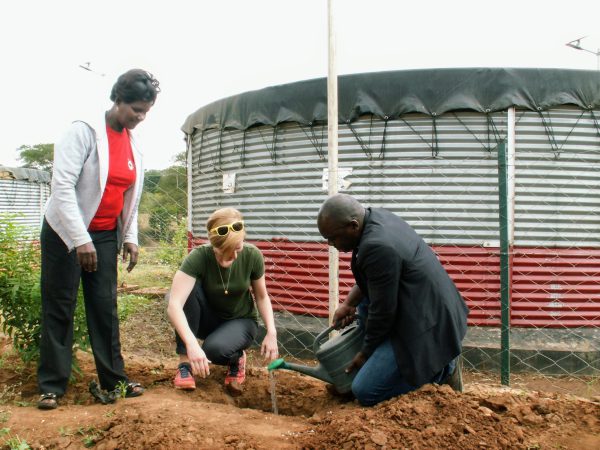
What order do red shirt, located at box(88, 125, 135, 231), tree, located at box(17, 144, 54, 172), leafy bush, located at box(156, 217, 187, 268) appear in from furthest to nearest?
tree, located at box(17, 144, 54, 172) < leafy bush, located at box(156, 217, 187, 268) < red shirt, located at box(88, 125, 135, 231)

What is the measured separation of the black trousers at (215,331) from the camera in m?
3.90

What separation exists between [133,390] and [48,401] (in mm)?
522

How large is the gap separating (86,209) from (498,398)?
2736 mm

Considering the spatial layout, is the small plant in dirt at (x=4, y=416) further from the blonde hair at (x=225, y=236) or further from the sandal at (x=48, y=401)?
the blonde hair at (x=225, y=236)

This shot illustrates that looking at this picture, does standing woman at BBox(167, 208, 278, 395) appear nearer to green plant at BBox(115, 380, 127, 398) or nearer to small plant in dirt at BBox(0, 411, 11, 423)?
green plant at BBox(115, 380, 127, 398)

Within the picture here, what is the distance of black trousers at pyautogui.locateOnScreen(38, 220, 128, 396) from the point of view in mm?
3441

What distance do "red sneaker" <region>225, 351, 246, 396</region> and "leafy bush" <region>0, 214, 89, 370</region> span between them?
3.31 feet

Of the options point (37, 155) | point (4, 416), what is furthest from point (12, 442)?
point (37, 155)

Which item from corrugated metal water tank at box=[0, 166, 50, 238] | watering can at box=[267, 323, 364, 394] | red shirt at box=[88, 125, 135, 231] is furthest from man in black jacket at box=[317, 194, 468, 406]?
corrugated metal water tank at box=[0, 166, 50, 238]

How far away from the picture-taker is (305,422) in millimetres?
3359

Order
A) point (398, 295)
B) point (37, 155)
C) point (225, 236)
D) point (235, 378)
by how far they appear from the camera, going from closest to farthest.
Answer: point (398, 295)
point (225, 236)
point (235, 378)
point (37, 155)

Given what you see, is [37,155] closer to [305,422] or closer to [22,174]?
[22,174]

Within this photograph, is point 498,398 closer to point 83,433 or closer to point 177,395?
point 177,395

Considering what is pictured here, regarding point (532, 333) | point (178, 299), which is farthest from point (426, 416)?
point (532, 333)
